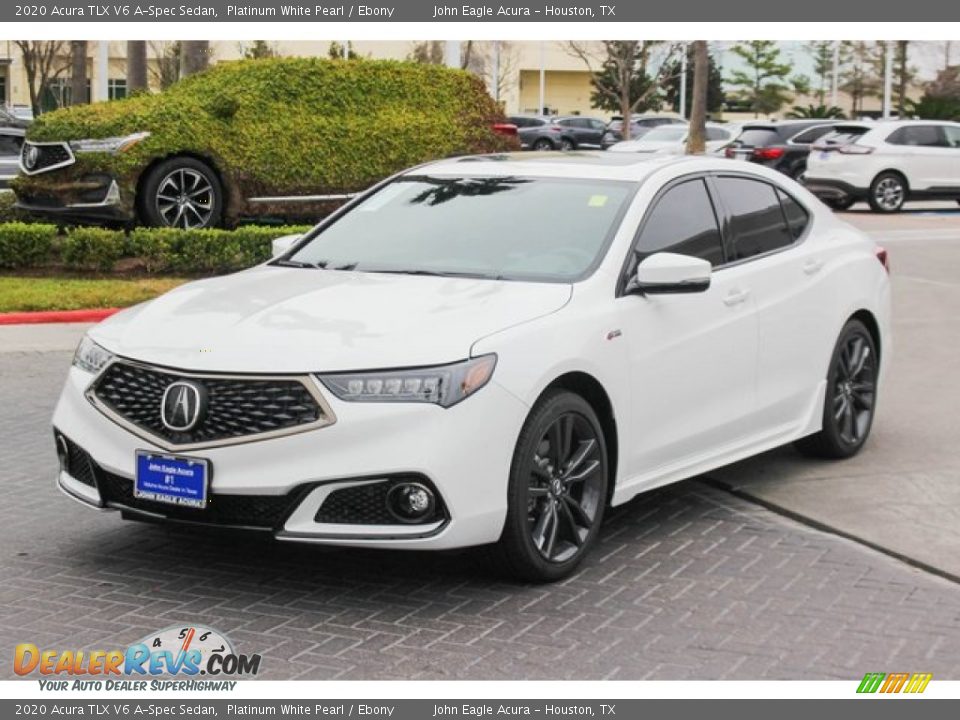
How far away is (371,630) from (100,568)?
4.47 ft

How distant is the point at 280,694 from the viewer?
194 inches

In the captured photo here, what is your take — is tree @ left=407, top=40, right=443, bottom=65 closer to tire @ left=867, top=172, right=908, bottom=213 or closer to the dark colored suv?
the dark colored suv

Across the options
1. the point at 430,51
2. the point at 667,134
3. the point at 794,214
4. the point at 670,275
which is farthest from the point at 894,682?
the point at 430,51

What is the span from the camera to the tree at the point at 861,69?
83625 millimetres

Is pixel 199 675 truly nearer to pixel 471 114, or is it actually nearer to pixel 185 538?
pixel 185 538

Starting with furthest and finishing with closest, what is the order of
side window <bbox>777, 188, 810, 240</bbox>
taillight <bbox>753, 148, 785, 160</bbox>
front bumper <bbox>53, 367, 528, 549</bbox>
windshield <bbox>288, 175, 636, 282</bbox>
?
1. taillight <bbox>753, 148, 785, 160</bbox>
2. side window <bbox>777, 188, 810, 240</bbox>
3. windshield <bbox>288, 175, 636, 282</bbox>
4. front bumper <bbox>53, 367, 528, 549</bbox>

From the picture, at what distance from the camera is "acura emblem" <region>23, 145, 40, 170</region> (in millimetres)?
16391

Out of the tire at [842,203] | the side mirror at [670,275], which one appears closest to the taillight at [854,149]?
the tire at [842,203]

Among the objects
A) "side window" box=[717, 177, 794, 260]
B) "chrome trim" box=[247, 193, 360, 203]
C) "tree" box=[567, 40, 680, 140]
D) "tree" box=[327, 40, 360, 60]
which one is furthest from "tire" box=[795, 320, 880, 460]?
"tree" box=[567, 40, 680, 140]

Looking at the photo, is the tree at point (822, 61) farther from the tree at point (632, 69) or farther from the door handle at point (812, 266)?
the door handle at point (812, 266)

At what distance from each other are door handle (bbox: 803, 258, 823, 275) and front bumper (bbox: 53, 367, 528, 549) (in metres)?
2.75

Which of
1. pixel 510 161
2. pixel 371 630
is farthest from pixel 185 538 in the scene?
pixel 510 161
